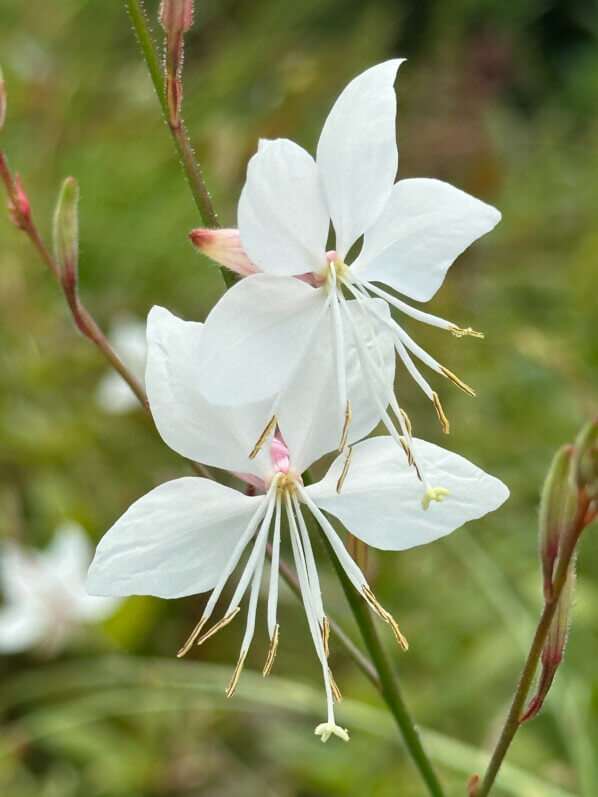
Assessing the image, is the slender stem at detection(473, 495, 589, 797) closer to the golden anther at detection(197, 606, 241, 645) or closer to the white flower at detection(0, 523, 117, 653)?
the golden anther at detection(197, 606, 241, 645)

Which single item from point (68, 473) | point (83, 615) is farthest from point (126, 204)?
point (83, 615)

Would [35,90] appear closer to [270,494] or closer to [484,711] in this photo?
[484,711]

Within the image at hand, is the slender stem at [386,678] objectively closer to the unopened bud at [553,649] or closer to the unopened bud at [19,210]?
the unopened bud at [553,649]

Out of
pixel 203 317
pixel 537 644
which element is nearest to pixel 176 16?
pixel 537 644

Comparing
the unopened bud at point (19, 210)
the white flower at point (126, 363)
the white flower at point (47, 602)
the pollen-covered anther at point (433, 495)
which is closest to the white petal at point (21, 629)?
the white flower at point (47, 602)

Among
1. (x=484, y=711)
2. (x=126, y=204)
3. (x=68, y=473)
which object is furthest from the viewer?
(x=126, y=204)

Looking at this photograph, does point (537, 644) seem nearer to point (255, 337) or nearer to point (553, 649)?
point (553, 649)
